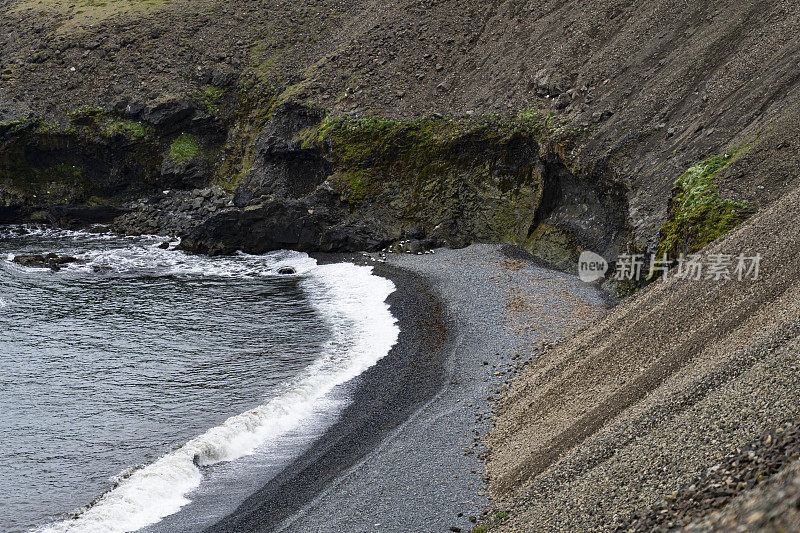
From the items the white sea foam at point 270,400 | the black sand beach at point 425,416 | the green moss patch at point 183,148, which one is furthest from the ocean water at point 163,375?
the green moss patch at point 183,148

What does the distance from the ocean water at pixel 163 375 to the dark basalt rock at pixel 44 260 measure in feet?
2.67

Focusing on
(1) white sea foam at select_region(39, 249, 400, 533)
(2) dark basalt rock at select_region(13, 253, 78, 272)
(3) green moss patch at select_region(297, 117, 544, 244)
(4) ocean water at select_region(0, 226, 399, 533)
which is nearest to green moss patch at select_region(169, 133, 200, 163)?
(1) white sea foam at select_region(39, 249, 400, 533)

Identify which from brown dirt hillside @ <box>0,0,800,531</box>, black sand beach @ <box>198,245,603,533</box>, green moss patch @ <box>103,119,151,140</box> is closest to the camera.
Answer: brown dirt hillside @ <box>0,0,800,531</box>

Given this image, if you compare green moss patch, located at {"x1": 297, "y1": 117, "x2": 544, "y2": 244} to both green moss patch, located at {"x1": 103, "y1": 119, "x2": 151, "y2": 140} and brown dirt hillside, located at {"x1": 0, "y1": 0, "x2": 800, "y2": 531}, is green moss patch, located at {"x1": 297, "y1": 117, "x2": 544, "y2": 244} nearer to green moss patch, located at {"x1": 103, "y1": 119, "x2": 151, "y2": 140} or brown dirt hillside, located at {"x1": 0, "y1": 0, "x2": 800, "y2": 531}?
brown dirt hillside, located at {"x1": 0, "y1": 0, "x2": 800, "y2": 531}

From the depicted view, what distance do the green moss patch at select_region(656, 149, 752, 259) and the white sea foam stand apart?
13.6 metres

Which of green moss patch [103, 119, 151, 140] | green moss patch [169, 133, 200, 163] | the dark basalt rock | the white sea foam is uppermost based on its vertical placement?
green moss patch [103, 119, 151, 140]

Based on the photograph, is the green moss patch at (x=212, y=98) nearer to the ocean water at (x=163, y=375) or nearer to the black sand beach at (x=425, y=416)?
the ocean water at (x=163, y=375)

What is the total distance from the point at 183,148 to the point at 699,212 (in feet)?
171

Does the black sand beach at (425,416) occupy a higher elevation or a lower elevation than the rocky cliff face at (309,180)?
lower

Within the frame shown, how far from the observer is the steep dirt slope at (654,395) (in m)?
13.2

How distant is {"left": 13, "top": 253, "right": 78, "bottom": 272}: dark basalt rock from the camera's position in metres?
49.6

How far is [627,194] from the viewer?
37688mm

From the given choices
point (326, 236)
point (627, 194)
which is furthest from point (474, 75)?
point (627, 194)

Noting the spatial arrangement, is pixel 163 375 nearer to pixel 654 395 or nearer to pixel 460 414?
pixel 460 414
